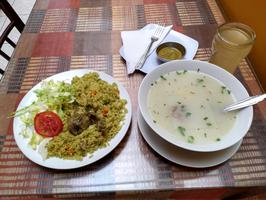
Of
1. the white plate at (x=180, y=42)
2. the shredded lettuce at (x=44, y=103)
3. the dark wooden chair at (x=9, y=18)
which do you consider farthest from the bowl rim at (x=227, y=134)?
the dark wooden chair at (x=9, y=18)

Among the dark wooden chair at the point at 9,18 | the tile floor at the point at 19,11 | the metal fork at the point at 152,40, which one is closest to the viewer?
the metal fork at the point at 152,40

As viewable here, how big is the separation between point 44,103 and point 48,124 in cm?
11

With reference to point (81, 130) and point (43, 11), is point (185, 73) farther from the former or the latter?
point (43, 11)

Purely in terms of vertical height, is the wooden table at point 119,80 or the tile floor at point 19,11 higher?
the wooden table at point 119,80

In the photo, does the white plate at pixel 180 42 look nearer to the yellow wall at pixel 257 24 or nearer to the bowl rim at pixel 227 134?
the bowl rim at pixel 227 134

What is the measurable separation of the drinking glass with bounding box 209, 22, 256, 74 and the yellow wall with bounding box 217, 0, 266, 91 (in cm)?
15

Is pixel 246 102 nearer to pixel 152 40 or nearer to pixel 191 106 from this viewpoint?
pixel 191 106

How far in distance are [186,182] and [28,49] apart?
3.06 feet

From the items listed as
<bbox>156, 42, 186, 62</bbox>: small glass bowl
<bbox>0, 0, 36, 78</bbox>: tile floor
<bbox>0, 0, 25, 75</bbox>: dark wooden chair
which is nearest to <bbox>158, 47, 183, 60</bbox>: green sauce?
<bbox>156, 42, 186, 62</bbox>: small glass bowl

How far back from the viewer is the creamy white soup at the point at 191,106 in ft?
2.61

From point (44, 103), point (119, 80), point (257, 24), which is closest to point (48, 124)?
point (44, 103)

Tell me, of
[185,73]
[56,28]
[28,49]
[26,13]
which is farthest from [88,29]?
[26,13]

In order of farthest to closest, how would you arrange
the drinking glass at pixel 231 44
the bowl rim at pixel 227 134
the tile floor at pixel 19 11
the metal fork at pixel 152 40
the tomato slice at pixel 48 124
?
the tile floor at pixel 19 11 → the metal fork at pixel 152 40 → the drinking glass at pixel 231 44 → the tomato slice at pixel 48 124 → the bowl rim at pixel 227 134

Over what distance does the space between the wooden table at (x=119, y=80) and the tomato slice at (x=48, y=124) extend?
0.11 metres
